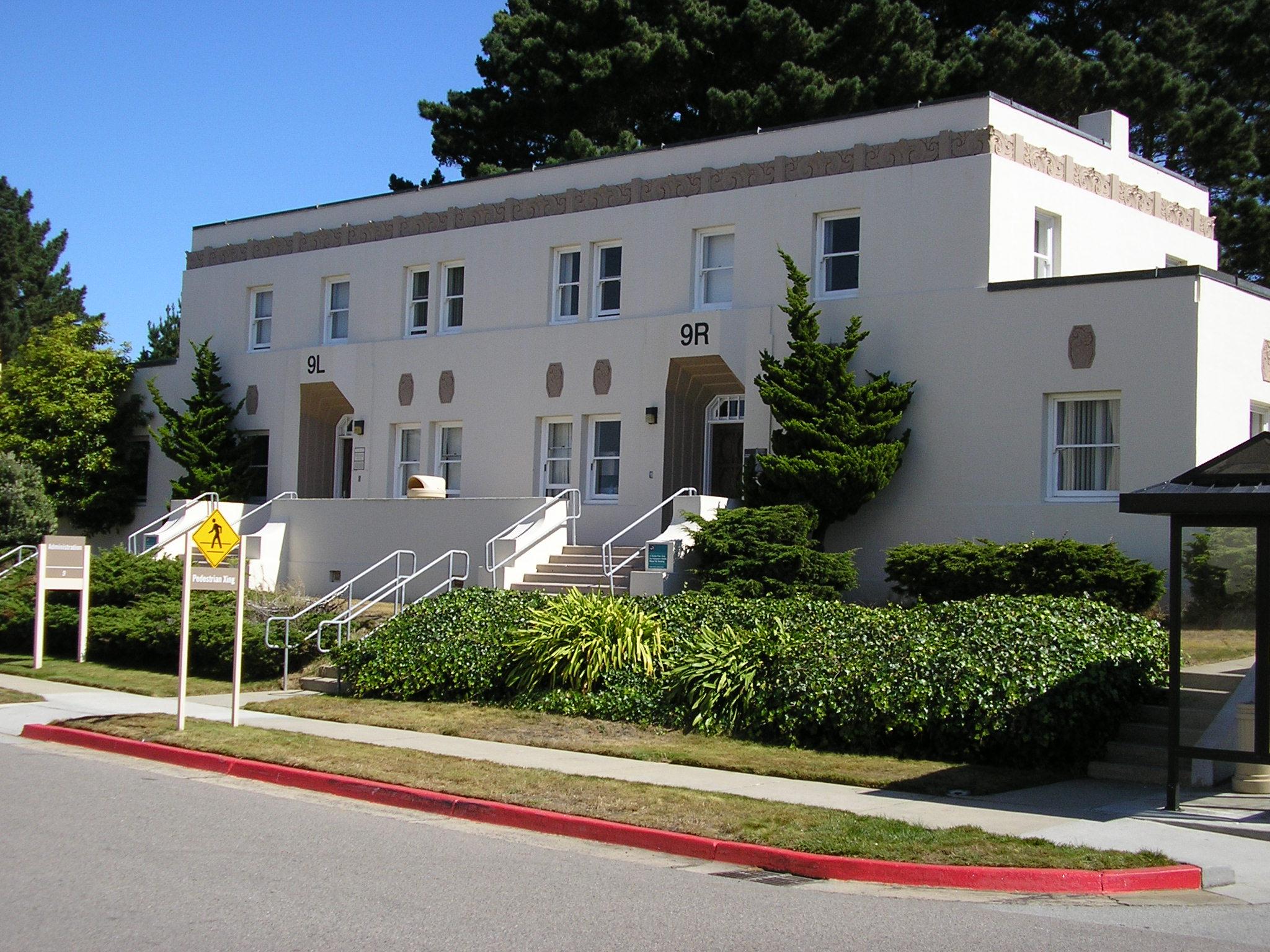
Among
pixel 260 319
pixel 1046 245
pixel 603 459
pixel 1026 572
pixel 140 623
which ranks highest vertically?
pixel 1046 245

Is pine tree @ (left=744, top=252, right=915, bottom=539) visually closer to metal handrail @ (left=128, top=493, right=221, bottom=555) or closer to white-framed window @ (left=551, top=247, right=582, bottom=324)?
white-framed window @ (left=551, top=247, right=582, bottom=324)

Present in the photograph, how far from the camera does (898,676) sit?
13945 millimetres

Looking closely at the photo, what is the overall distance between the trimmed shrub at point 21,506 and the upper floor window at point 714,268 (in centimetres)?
1609

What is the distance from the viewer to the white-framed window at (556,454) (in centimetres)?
2697

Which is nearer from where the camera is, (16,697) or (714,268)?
(16,697)

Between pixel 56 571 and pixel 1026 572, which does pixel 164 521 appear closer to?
pixel 56 571

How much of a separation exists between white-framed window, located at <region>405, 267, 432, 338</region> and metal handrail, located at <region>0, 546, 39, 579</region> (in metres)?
8.73

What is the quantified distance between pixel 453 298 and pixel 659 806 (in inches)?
770

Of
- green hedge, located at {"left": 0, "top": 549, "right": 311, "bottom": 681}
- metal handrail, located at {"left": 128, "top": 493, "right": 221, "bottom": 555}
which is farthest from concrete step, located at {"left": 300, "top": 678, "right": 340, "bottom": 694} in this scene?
metal handrail, located at {"left": 128, "top": 493, "right": 221, "bottom": 555}

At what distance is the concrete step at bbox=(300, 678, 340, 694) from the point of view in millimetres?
19469

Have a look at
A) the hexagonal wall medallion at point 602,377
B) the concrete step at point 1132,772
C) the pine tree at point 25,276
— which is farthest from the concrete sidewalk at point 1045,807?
the pine tree at point 25,276

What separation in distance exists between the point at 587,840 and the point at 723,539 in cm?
1026

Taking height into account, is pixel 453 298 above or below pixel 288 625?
above

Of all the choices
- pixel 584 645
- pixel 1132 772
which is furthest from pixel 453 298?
pixel 1132 772
